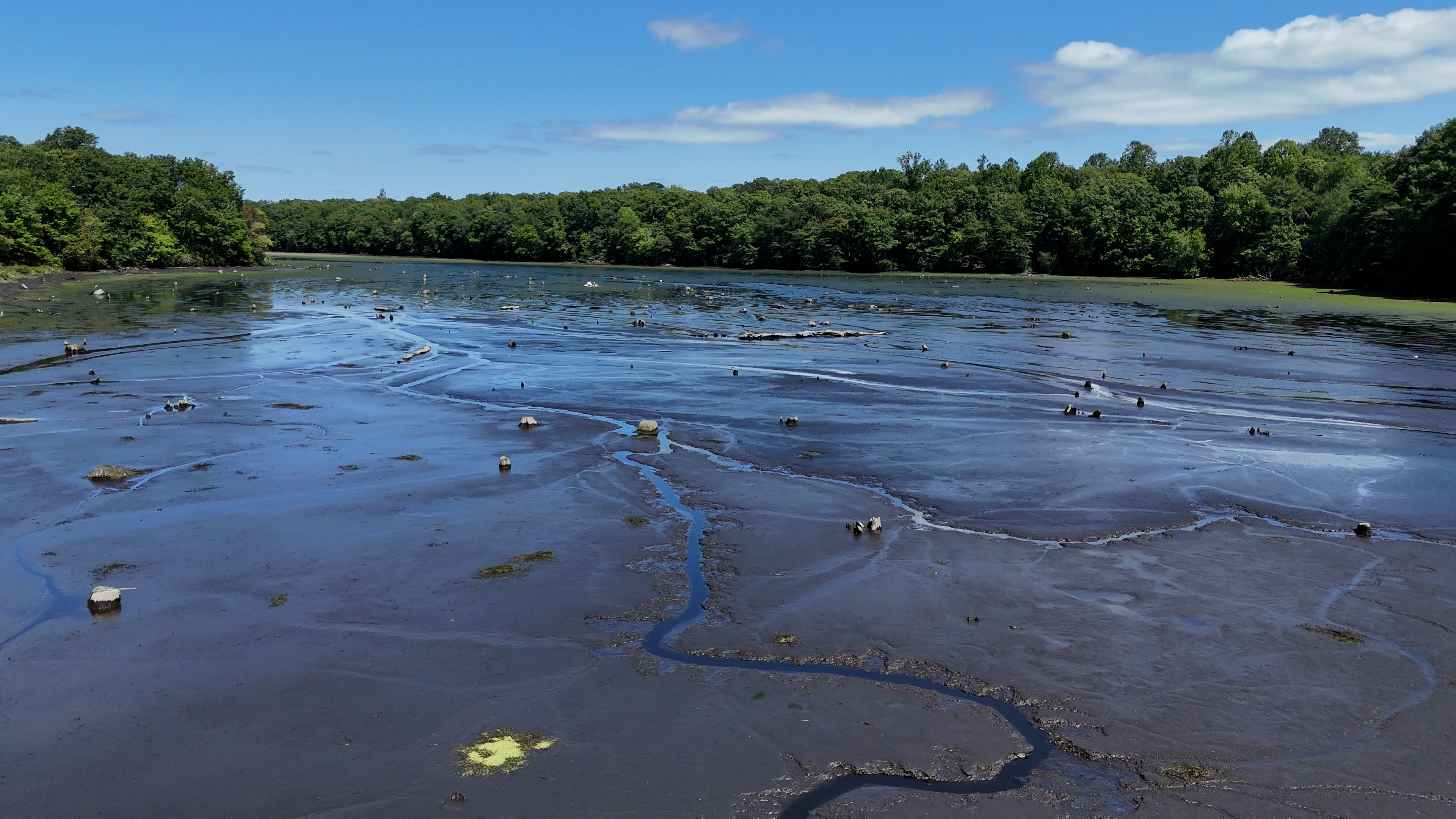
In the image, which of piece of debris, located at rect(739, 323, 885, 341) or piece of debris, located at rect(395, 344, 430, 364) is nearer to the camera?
piece of debris, located at rect(395, 344, 430, 364)

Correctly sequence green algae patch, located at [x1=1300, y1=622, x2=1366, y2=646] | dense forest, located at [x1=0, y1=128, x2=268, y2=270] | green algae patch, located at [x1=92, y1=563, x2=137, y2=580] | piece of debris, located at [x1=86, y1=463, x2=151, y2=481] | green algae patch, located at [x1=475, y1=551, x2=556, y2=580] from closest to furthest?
green algae patch, located at [x1=1300, y1=622, x2=1366, y2=646] → green algae patch, located at [x1=92, y1=563, x2=137, y2=580] → green algae patch, located at [x1=475, y1=551, x2=556, y2=580] → piece of debris, located at [x1=86, y1=463, x2=151, y2=481] → dense forest, located at [x1=0, y1=128, x2=268, y2=270]

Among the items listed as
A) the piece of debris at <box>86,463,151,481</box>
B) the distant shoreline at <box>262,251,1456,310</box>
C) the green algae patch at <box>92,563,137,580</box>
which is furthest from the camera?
the distant shoreline at <box>262,251,1456,310</box>

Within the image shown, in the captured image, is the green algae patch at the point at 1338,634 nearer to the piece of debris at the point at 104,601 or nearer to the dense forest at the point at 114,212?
the piece of debris at the point at 104,601

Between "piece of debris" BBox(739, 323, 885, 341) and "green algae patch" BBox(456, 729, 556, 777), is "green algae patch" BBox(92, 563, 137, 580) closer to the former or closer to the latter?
"green algae patch" BBox(456, 729, 556, 777)

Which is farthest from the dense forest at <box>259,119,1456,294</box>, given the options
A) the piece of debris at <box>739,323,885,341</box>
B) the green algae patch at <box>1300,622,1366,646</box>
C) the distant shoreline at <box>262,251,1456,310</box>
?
the green algae patch at <box>1300,622,1366,646</box>

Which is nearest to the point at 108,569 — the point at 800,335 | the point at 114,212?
the point at 800,335

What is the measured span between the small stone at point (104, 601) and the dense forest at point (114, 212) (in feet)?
242

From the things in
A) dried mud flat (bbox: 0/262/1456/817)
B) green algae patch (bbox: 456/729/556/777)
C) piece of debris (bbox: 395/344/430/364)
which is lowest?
green algae patch (bbox: 456/729/556/777)

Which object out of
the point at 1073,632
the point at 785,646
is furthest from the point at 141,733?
the point at 1073,632

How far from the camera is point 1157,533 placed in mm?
12000

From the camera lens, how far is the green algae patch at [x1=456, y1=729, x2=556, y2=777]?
6617mm

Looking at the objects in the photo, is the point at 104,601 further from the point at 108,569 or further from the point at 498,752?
the point at 498,752

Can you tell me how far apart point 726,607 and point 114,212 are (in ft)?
317

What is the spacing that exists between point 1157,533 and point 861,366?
667 inches
